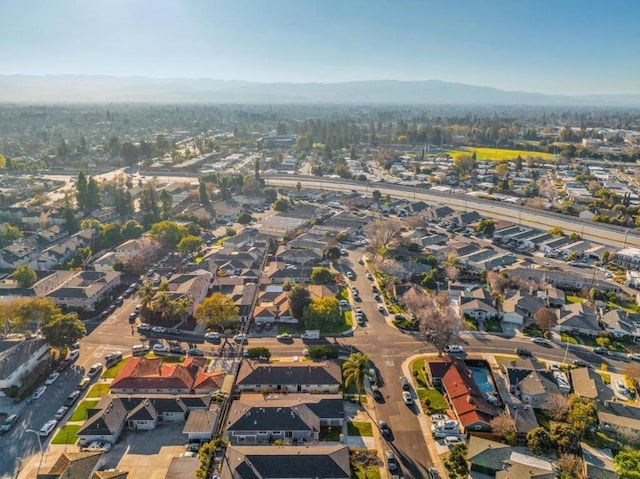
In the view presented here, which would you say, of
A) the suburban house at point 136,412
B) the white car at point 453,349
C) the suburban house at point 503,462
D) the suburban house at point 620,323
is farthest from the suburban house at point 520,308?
the suburban house at point 136,412

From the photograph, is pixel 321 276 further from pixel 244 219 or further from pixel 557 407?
pixel 244 219

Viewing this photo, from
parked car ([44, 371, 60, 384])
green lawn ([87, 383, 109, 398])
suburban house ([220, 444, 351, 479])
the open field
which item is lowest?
green lawn ([87, 383, 109, 398])

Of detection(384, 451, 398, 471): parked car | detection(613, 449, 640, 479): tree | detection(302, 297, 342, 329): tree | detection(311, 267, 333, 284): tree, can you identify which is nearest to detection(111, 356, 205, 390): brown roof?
detection(302, 297, 342, 329): tree

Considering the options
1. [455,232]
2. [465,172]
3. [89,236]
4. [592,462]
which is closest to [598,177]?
[465,172]

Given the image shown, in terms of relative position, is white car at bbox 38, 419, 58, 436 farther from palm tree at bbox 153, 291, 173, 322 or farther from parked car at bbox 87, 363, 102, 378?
palm tree at bbox 153, 291, 173, 322

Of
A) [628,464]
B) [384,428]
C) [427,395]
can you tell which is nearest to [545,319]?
[427,395]

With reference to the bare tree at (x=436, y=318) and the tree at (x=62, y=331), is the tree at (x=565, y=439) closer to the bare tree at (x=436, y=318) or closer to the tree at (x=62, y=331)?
the bare tree at (x=436, y=318)
